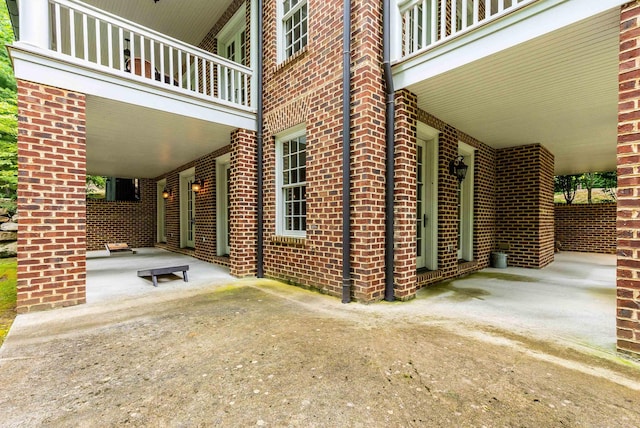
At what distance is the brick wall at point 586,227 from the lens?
9.62 m

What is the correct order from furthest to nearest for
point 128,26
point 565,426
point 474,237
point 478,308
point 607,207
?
point 607,207, point 474,237, point 128,26, point 478,308, point 565,426

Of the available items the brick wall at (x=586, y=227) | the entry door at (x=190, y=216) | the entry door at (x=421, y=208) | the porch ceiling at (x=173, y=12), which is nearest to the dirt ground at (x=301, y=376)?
the entry door at (x=421, y=208)

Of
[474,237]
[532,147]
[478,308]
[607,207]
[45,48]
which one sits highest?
[45,48]

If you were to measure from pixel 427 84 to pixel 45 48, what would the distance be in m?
4.62

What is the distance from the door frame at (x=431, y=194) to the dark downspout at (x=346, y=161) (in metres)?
1.78

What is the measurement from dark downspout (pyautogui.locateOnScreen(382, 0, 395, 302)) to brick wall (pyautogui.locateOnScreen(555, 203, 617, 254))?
991cm

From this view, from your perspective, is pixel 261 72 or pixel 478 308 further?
pixel 261 72

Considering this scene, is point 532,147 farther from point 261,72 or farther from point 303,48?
point 261,72

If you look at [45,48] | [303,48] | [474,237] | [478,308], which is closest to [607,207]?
[474,237]

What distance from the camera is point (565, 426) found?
151cm

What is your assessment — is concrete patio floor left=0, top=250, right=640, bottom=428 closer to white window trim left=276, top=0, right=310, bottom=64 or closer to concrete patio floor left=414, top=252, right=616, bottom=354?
concrete patio floor left=414, top=252, right=616, bottom=354

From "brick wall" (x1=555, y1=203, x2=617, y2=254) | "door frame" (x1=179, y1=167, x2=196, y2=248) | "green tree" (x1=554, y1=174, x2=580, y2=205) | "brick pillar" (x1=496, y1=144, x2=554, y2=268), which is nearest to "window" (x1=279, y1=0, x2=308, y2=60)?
"brick pillar" (x1=496, y1=144, x2=554, y2=268)

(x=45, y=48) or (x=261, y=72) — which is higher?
(x=261, y=72)

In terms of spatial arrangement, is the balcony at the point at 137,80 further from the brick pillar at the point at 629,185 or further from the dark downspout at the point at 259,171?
the brick pillar at the point at 629,185
